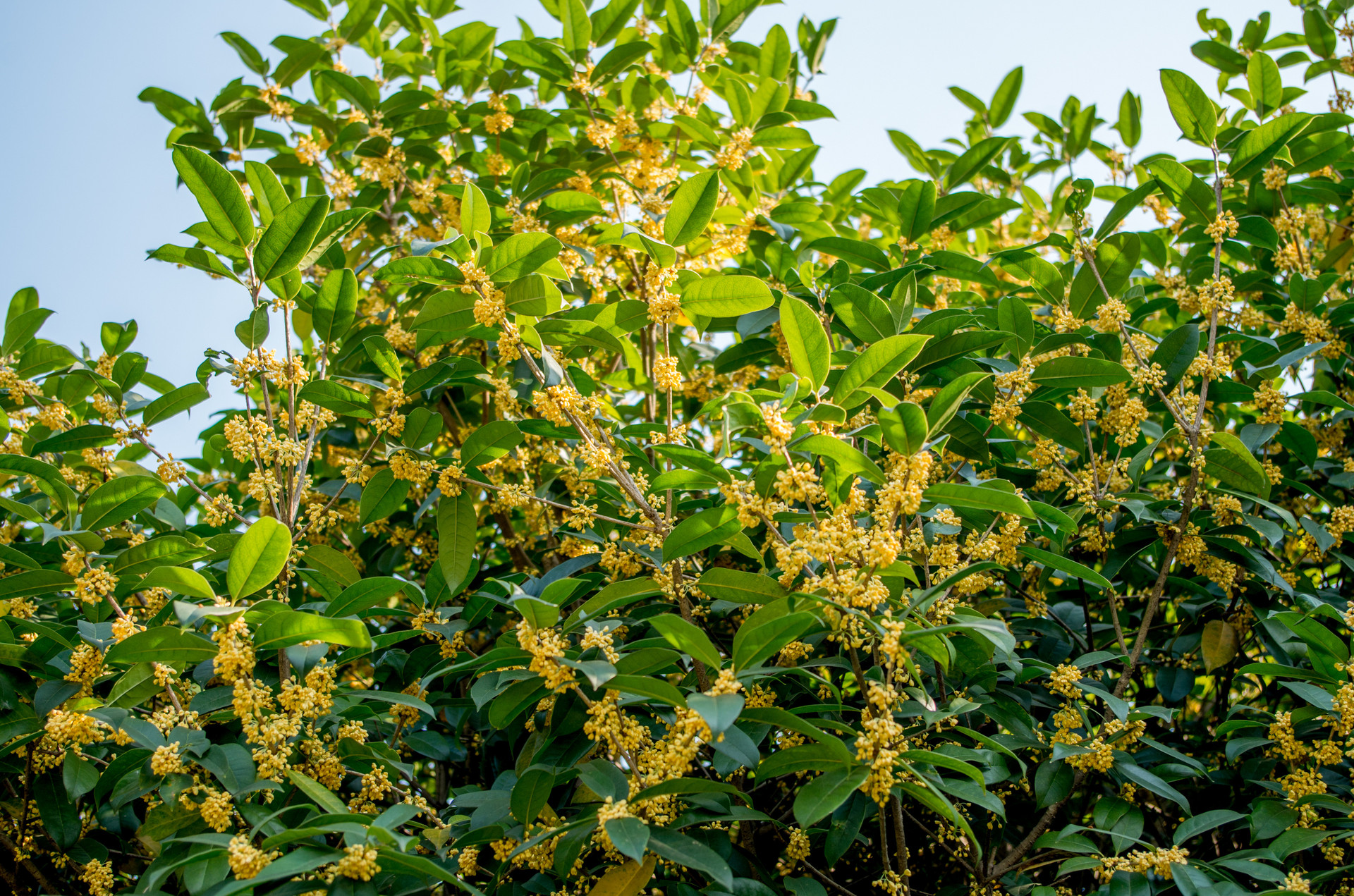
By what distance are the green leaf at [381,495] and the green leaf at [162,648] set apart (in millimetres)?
820

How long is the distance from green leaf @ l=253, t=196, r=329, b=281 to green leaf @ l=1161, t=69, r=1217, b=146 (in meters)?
2.63

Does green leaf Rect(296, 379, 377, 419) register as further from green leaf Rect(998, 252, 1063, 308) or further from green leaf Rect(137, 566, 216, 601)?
green leaf Rect(998, 252, 1063, 308)

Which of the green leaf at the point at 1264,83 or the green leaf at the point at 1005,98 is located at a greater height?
the green leaf at the point at 1005,98

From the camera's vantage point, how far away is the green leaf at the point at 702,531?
2.25 m

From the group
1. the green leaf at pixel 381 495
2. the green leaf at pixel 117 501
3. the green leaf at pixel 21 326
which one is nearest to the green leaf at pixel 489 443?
the green leaf at pixel 381 495

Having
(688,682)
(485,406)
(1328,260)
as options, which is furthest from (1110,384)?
(485,406)

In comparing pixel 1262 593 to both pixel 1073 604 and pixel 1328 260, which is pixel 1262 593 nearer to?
pixel 1073 604

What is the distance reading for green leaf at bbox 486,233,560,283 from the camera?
2.54m

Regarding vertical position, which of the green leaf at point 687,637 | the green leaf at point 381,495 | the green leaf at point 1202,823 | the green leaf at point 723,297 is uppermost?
the green leaf at point 723,297

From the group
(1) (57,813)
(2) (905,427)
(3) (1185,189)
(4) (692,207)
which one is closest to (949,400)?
(2) (905,427)

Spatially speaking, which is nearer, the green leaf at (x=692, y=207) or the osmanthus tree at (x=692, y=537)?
the osmanthus tree at (x=692, y=537)

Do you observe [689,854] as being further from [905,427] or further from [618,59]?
[618,59]

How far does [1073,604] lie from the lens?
3.24 meters

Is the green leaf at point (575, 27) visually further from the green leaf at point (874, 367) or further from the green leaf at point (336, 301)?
the green leaf at point (874, 367)
